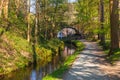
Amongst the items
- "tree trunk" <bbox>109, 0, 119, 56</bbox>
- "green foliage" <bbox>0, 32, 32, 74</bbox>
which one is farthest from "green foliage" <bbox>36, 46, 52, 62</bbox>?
"tree trunk" <bbox>109, 0, 119, 56</bbox>

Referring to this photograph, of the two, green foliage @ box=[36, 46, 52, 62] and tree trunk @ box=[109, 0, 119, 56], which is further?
green foliage @ box=[36, 46, 52, 62]

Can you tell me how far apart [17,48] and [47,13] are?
2359 cm

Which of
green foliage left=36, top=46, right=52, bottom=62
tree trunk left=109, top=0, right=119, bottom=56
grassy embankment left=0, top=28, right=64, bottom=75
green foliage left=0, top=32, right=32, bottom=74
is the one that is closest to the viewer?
green foliage left=0, top=32, right=32, bottom=74

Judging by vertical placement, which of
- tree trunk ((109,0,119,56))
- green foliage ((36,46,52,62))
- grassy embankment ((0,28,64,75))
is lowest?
green foliage ((36,46,52,62))

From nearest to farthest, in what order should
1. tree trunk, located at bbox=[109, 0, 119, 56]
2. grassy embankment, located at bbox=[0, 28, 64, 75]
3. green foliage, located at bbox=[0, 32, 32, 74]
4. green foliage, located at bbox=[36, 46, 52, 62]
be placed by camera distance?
green foliage, located at bbox=[0, 32, 32, 74]
grassy embankment, located at bbox=[0, 28, 64, 75]
tree trunk, located at bbox=[109, 0, 119, 56]
green foliage, located at bbox=[36, 46, 52, 62]

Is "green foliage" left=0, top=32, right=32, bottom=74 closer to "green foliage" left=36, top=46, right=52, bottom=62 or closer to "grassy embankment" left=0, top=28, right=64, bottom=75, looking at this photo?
"grassy embankment" left=0, top=28, right=64, bottom=75

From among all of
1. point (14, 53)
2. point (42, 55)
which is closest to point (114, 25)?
point (14, 53)

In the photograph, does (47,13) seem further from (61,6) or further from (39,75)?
(39,75)

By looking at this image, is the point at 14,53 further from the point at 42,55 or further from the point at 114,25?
the point at 114,25

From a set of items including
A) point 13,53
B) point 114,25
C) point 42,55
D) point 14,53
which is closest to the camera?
point 114,25

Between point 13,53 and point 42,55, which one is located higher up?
point 13,53

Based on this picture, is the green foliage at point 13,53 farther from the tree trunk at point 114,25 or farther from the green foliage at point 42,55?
the tree trunk at point 114,25

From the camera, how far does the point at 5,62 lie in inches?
926

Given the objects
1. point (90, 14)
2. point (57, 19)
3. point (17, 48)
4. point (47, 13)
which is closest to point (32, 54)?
point (17, 48)
